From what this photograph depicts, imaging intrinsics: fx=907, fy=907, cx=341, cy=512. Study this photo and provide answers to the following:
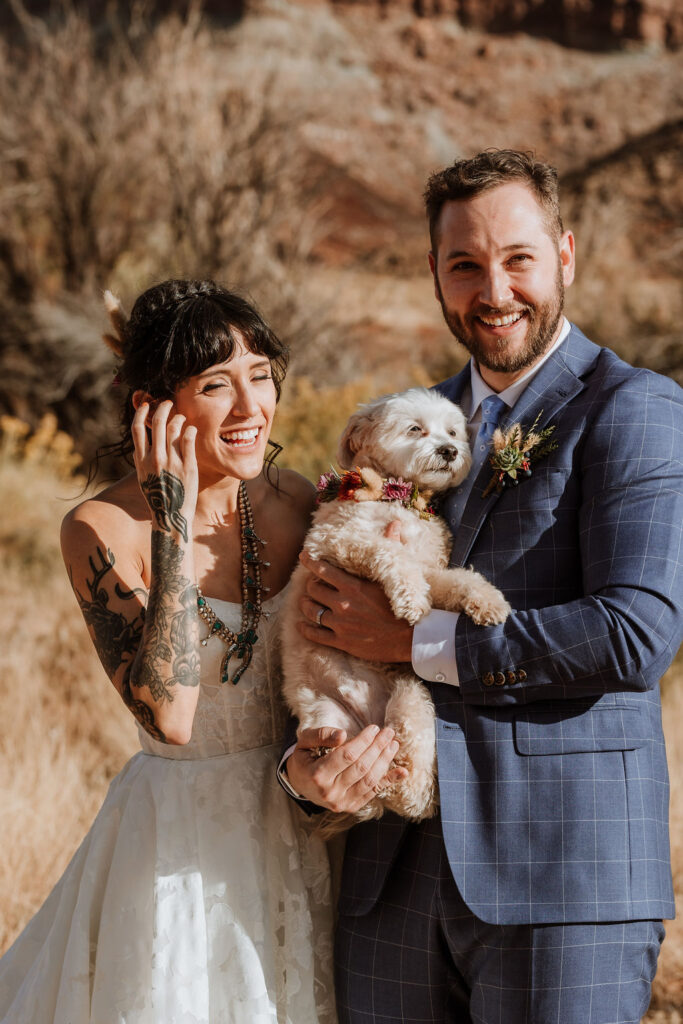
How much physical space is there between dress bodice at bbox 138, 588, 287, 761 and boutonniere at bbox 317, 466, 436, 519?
482 millimetres

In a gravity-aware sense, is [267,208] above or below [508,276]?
above

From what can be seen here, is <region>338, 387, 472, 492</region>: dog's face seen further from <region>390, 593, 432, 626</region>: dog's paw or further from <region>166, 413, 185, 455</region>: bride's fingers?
<region>166, 413, 185, 455</region>: bride's fingers

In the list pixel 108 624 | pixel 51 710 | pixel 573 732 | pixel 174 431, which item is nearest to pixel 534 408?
pixel 573 732

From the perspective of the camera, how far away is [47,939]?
9.40ft

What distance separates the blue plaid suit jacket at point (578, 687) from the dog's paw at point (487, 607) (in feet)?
0.09

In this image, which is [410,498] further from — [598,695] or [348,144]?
[348,144]

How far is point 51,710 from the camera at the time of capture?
654 centimetres

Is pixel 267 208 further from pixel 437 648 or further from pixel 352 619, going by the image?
pixel 437 648

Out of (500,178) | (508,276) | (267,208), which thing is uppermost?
(267,208)

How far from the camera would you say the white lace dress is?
265 centimetres

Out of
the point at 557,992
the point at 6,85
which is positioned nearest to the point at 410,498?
the point at 557,992

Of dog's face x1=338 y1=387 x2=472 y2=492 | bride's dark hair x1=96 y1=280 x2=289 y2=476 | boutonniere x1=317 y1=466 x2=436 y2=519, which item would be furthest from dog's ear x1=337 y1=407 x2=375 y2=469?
bride's dark hair x1=96 y1=280 x2=289 y2=476

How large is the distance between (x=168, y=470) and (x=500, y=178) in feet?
4.59

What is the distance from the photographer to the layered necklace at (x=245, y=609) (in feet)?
9.57
